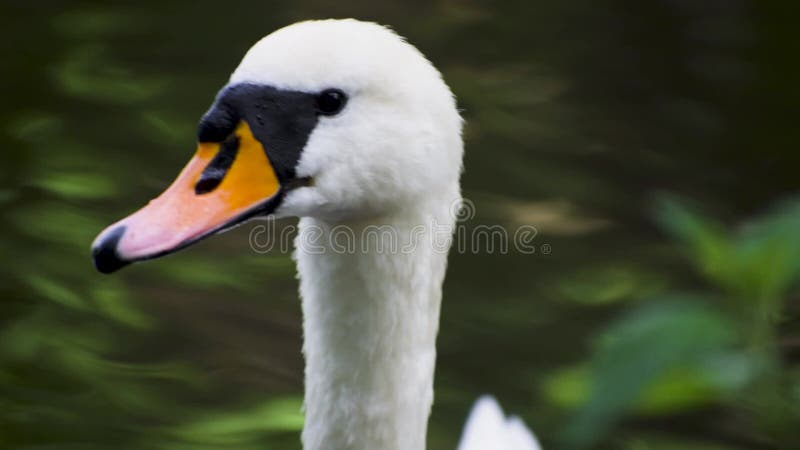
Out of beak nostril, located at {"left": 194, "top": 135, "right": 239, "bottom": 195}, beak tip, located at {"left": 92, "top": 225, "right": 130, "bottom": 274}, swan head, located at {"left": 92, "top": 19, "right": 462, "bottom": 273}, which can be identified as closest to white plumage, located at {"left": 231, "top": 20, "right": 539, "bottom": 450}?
swan head, located at {"left": 92, "top": 19, "right": 462, "bottom": 273}

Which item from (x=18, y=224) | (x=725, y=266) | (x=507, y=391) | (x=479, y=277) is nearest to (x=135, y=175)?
(x=18, y=224)

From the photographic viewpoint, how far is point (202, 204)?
7.82ft

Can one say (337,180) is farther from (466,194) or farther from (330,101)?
(466,194)

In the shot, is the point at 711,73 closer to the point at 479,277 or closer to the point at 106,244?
the point at 479,277

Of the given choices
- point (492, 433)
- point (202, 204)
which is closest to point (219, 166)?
point (202, 204)

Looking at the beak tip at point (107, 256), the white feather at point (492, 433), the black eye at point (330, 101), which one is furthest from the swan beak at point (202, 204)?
the white feather at point (492, 433)

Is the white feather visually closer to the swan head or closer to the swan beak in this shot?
the swan head

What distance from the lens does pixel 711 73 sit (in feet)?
19.2

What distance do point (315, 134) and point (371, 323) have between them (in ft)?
1.34

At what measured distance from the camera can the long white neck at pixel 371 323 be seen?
2.54m

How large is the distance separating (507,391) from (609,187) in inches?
49.7

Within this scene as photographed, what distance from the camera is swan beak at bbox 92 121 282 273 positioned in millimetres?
2279

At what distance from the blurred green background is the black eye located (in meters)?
1.20

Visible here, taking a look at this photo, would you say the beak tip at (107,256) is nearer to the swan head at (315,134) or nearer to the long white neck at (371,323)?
the swan head at (315,134)
